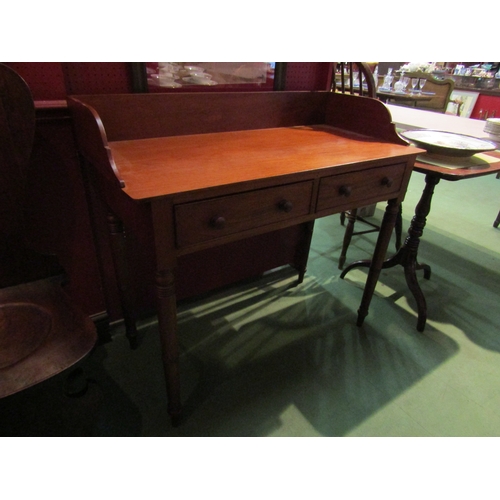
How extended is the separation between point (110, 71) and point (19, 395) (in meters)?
0.98

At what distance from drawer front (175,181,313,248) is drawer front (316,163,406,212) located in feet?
0.25

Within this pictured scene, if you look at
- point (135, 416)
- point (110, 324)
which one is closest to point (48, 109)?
point (110, 324)

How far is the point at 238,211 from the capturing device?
94cm

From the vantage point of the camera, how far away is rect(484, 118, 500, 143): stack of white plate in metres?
1.80

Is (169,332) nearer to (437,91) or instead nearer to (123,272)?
(123,272)

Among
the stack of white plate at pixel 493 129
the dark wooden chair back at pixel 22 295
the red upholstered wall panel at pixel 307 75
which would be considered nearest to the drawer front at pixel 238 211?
the dark wooden chair back at pixel 22 295

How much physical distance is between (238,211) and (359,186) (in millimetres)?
492

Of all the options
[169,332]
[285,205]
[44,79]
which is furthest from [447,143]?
[44,79]

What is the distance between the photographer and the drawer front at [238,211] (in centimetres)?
87

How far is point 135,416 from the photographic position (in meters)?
1.27

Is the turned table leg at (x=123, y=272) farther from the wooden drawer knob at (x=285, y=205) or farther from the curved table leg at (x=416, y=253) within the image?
the curved table leg at (x=416, y=253)

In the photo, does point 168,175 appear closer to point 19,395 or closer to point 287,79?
point 19,395

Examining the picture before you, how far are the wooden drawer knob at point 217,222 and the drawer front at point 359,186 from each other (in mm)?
357

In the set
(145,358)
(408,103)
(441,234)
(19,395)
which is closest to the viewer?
(19,395)
